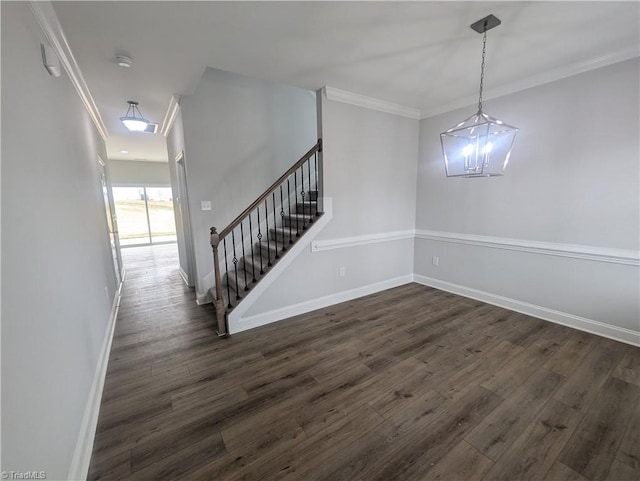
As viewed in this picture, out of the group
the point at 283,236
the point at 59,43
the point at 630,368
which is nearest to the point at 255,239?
the point at 283,236

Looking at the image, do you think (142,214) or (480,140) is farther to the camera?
(142,214)

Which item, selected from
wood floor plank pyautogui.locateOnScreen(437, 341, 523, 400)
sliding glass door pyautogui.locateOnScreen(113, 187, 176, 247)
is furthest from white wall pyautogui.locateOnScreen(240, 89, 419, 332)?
sliding glass door pyautogui.locateOnScreen(113, 187, 176, 247)

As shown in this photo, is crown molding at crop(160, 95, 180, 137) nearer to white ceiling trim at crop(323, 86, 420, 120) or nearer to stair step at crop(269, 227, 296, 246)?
white ceiling trim at crop(323, 86, 420, 120)

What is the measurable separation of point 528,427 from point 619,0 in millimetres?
2956

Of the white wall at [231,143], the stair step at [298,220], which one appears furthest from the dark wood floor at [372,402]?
the white wall at [231,143]

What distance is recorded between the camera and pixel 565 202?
2922mm

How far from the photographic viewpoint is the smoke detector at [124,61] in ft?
7.72

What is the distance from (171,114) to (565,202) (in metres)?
5.11

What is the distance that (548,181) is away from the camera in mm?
3023

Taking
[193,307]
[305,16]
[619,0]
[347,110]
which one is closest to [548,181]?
[619,0]

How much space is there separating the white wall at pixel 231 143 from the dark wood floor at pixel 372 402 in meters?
1.46

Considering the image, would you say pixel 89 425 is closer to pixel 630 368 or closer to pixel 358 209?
pixel 358 209

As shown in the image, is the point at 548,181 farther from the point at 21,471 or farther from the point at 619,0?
the point at 21,471

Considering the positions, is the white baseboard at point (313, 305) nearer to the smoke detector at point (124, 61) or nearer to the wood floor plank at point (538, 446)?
the wood floor plank at point (538, 446)
